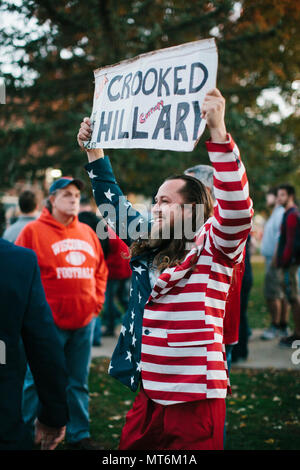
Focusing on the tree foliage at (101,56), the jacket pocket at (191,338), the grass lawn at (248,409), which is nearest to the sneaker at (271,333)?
the grass lawn at (248,409)

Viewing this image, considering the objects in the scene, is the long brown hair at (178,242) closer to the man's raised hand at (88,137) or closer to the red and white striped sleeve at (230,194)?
the red and white striped sleeve at (230,194)

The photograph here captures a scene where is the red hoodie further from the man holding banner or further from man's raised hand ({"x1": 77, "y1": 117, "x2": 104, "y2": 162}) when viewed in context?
the man holding banner

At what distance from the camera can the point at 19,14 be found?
9.59 metres

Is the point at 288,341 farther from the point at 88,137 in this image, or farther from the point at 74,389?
the point at 88,137

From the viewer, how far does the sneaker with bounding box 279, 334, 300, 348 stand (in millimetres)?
7545

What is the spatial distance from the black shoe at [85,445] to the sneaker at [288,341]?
427 cm

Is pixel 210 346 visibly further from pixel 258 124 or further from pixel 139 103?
pixel 258 124

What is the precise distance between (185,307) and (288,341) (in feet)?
19.3

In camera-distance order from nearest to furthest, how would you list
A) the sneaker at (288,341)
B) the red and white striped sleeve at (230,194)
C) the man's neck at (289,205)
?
the red and white striped sleeve at (230,194)
the man's neck at (289,205)
the sneaker at (288,341)

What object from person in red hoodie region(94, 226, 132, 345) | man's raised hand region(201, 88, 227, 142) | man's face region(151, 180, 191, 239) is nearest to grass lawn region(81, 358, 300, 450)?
person in red hoodie region(94, 226, 132, 345)

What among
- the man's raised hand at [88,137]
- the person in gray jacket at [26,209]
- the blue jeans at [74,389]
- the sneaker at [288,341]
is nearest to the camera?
the man's raised hand at [88,137]

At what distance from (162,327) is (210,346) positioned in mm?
249

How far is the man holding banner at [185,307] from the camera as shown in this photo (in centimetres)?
208

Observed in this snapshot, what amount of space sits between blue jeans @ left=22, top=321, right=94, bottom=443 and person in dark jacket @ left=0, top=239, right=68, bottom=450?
6.60 feet
